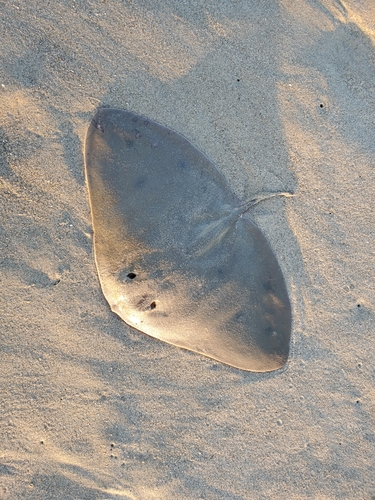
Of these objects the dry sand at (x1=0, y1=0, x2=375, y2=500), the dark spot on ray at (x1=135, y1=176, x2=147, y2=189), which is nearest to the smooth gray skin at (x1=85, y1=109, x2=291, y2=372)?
the dark spot on ray at (x1=135, y1=176, x2=147, y2=189)

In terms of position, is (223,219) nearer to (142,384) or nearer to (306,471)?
(142,384)

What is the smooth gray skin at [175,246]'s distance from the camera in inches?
171

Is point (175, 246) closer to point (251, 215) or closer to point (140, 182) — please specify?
point (140, 182)

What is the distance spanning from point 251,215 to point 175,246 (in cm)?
102

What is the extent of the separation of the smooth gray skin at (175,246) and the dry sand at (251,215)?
0.23m

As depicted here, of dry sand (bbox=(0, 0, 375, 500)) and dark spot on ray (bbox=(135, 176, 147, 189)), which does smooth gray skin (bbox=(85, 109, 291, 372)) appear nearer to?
dark spot on ray (bbox=(135, 176, 147, 189))

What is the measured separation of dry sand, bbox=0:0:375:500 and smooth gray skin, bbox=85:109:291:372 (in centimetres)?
23

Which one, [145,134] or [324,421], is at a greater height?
[145,134]

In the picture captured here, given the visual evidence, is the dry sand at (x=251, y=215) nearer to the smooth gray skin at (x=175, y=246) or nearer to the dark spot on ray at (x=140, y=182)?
the smooth gray skin at (x=175, y=246)

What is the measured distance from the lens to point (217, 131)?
15.4 ft

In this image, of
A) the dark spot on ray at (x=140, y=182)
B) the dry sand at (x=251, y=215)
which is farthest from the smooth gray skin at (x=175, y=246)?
the dry sand at (x=251, y=215)

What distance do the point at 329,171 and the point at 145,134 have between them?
222cm

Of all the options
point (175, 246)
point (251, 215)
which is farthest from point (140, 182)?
point (251, 215)

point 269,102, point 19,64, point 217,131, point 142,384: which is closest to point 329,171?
point 269,102
